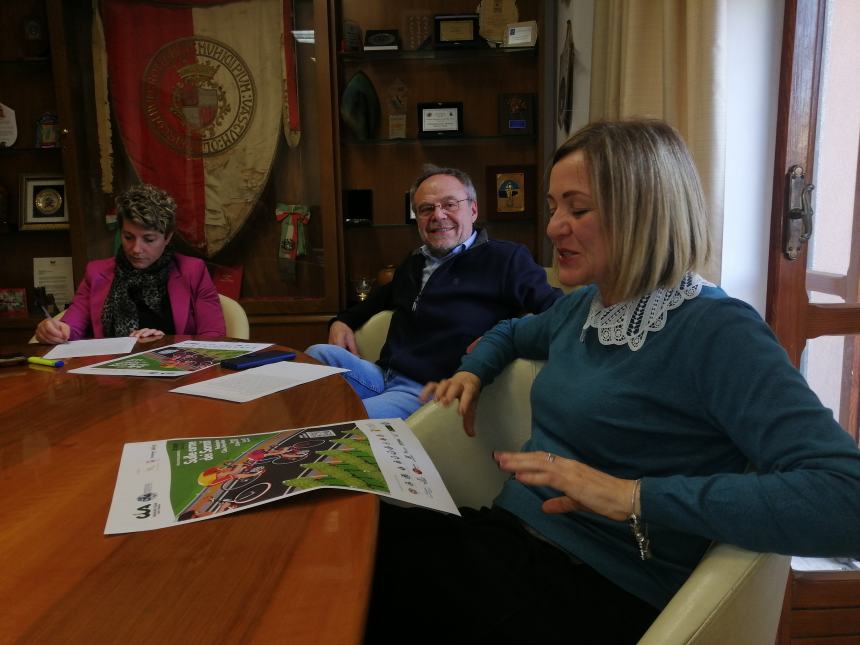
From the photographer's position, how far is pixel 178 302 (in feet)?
7.45

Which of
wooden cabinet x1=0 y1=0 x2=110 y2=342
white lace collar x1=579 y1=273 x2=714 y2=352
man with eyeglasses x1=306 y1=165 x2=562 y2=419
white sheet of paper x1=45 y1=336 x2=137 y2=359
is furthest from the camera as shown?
wooden cabinet x1=0 y1=0 x2=110 y2=342

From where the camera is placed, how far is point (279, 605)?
54 centimetres

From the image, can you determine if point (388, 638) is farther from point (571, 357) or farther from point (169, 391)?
point (169, 391)

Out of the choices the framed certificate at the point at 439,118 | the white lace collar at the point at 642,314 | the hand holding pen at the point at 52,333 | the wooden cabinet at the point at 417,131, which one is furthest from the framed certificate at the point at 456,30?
the white lace collar at the point at 642,314

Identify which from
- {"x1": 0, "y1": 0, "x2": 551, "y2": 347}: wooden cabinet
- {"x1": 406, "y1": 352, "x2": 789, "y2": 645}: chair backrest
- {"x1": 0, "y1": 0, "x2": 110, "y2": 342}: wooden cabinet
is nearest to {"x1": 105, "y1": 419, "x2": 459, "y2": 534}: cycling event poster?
{"x1": 406, "y1": 352, "x2": 789, "y2": 645}: chair backrest

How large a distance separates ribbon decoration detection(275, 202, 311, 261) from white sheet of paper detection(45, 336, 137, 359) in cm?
140

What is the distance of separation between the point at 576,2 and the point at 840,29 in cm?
127

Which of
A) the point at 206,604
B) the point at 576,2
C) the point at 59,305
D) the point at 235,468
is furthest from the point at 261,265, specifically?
the point at 206,604

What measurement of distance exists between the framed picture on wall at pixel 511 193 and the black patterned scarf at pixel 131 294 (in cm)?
160

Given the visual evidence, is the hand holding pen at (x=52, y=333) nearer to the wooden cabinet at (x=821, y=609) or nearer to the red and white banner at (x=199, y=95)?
the red and white banner at (x=199, y=95)

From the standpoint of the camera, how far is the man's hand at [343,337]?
2281 millimetres

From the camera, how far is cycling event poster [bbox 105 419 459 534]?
Answer: 0.72m

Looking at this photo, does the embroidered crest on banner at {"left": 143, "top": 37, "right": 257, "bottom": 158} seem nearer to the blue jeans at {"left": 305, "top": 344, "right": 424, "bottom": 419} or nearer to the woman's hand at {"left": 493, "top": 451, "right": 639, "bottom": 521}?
the blue jeans at {"left": 305, "top": 344, "right": 424, "bottom": 419}

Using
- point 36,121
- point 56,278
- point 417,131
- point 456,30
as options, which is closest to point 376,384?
point 417,131
